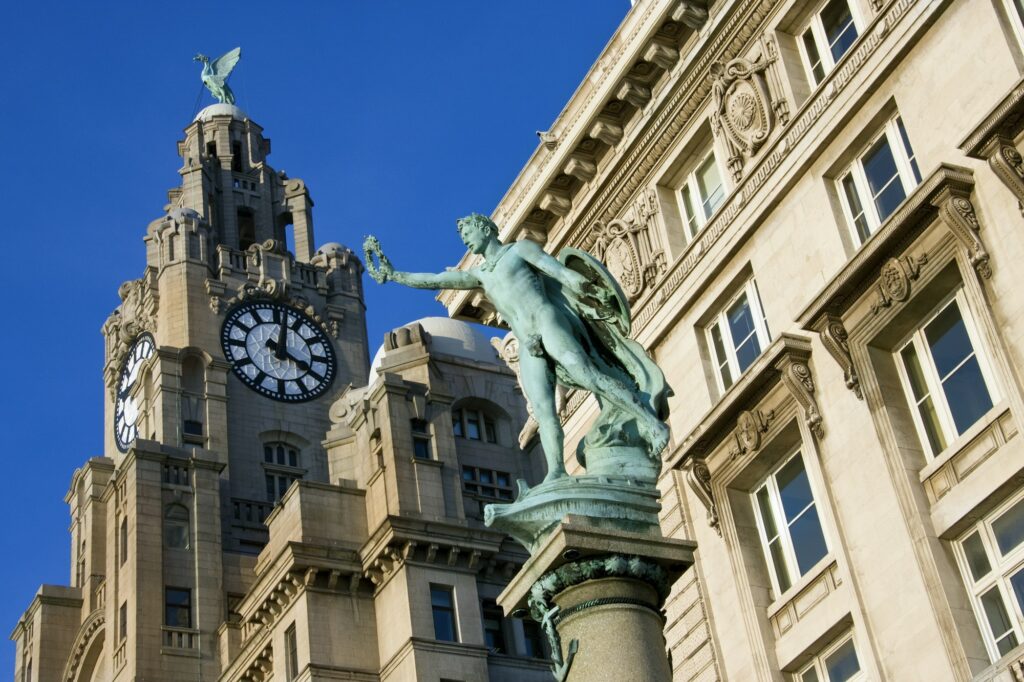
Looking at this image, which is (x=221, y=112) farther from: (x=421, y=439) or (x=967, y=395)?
(x=967, y=395)

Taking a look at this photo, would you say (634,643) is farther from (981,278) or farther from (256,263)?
(256,263)

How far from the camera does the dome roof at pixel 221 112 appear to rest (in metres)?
94.1

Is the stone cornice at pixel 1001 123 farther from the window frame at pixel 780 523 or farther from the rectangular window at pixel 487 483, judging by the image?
the rectangular window at pixel 487 483

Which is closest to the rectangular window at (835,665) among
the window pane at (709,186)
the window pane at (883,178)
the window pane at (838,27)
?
the window pane at (883,178)

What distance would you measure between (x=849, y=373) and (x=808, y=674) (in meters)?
4.72

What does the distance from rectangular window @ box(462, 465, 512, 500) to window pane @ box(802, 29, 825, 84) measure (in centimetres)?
3094

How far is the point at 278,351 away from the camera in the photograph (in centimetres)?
7762

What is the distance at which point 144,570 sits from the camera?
63188 millimetres

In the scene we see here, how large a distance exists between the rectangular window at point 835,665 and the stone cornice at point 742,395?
3.54 metres

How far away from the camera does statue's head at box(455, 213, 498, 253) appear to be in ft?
57.5

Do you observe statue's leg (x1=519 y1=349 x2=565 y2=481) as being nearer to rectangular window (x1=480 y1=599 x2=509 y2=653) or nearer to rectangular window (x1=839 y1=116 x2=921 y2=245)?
rectangular window (x1=839 y1=116 x2=921 y2=245)

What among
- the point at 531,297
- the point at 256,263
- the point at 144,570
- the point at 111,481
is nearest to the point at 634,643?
the point at 531,297

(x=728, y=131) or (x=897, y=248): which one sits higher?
(x=728, y=131)

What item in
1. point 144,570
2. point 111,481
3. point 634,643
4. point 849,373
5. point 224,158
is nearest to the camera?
point 634,643
